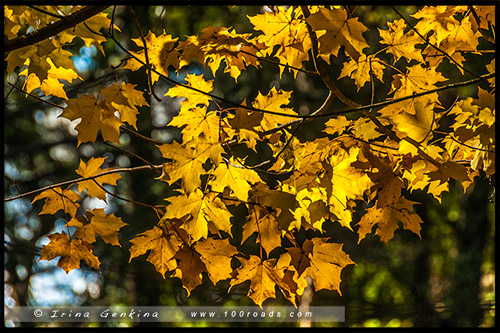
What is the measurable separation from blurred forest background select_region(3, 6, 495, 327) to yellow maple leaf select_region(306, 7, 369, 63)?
1936 millimetres

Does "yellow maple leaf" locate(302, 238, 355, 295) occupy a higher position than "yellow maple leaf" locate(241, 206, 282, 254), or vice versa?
"yellow maple leaf" locate(241, 206, 282, 254)

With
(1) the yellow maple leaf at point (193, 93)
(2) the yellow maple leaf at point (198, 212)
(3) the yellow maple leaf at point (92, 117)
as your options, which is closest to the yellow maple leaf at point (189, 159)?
(2) the yellow maple leaf at point (198, 212)

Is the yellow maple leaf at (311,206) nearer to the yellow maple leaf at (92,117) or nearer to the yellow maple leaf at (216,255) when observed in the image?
the yellow maple leaf at (216,255)

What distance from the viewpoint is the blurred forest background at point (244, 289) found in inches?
112

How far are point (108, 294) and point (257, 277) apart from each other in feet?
8.19

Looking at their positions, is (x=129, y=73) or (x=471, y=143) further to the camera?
(x=129, y=73)

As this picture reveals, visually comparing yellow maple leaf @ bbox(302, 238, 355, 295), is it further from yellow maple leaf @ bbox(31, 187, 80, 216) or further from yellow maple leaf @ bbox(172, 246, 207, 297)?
yellow maple leaf @ bbox(31, 187, 80, 216)

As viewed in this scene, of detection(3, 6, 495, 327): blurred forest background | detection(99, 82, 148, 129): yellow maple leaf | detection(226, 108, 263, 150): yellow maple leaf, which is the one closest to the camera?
detection(226, 108, 263, 150): yellow maple leaf

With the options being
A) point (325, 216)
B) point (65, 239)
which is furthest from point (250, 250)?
point (325, 216)

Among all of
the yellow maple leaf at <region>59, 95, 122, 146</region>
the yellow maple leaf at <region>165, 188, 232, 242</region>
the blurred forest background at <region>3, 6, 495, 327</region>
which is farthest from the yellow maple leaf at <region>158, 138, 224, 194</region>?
the blurred forest background at <region>3, 6, 495, 327</region>

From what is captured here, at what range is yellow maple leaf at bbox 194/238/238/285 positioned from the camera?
2.93ft

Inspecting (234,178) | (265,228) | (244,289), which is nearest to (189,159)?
(234,178)

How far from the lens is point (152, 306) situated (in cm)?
304
